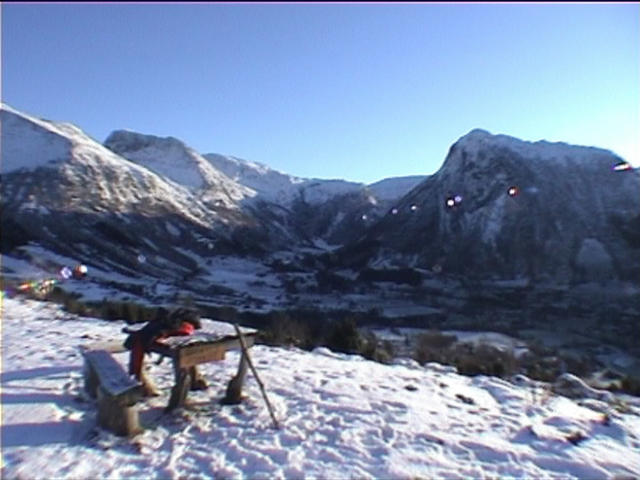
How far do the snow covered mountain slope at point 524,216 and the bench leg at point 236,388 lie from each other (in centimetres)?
10412

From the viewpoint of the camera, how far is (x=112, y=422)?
19.0 feet

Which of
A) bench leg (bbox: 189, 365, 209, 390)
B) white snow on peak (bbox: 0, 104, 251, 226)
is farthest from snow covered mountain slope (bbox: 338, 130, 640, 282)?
bench leg (bbox: 189, 365, 209, 390)

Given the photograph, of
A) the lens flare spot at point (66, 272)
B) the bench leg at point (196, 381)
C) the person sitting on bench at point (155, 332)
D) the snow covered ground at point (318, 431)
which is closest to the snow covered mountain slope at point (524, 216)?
the lens flare spot at point (66, 272)

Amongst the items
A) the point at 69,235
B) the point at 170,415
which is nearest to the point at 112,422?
the point at 170,415

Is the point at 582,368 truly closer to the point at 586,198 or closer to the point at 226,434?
the point at 226,434

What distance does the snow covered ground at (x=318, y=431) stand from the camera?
209 inches

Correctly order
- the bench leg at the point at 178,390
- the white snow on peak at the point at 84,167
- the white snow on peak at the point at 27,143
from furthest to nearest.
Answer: the white snow on peak at the point at 27,143 < the white snow on peak at the point at 84,167 < the bench leg at the point at 178,390

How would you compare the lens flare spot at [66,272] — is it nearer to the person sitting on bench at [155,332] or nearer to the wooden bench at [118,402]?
the person sitting on bench at [155,332]

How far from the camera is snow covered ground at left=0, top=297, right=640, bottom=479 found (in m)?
5.30

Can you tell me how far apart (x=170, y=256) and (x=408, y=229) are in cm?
6049

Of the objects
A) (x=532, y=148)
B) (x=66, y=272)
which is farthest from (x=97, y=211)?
(x=532, y=148)

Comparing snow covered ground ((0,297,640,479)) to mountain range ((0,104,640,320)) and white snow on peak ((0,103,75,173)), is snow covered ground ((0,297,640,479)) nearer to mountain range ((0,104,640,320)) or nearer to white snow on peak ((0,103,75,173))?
mountain range ((0,104,640,320))

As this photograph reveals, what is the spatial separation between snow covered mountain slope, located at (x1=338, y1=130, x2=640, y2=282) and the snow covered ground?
10199 cm

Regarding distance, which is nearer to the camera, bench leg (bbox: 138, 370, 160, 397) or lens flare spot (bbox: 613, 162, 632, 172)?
bench leg (bbox: 138, 370, 160, 397)
